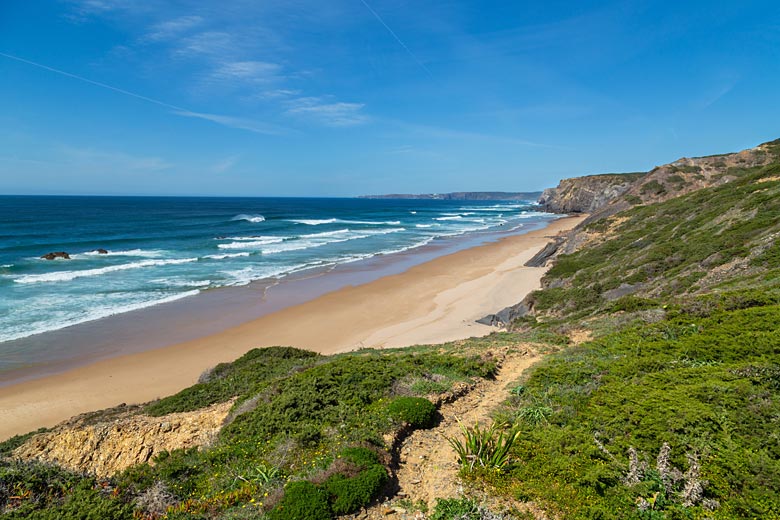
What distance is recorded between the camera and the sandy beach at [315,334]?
13781 millimetres

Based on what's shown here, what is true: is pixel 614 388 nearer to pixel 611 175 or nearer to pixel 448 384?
pixel 448 384

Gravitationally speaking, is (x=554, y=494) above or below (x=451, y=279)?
above

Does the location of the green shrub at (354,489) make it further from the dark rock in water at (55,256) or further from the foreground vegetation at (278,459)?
the dark rock in water at (55,256)

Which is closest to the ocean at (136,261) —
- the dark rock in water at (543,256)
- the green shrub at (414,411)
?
the dark rock in water at (543,256)

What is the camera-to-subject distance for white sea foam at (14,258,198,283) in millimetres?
30053

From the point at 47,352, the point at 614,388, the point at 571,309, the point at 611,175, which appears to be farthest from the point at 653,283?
the point at 611,175

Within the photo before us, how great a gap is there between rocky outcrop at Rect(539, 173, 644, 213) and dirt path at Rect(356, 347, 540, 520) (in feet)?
298

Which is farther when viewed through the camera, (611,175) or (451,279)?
(611,175)

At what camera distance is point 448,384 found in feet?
29.4

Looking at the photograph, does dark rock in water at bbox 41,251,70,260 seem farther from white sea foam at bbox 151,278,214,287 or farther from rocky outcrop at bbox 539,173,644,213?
rocky outcrop at bbox 539,173,644,213

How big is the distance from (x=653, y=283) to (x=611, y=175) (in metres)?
102

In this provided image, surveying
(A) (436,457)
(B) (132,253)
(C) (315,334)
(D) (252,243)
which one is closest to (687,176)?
(C) (315,334)

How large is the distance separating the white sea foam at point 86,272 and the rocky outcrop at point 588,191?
280 ft

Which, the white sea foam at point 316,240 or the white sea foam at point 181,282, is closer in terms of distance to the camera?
the white sea foam at point 181,282
